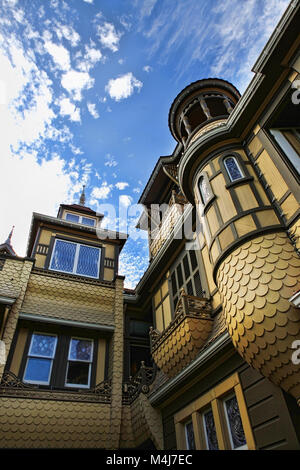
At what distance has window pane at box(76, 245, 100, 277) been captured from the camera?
594 inches

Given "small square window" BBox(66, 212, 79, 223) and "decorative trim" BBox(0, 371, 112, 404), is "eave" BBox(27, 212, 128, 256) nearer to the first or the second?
"small square window" BBox(66, 212, 79, 223)

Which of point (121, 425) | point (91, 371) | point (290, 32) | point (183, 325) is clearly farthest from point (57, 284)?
point (290, 32)

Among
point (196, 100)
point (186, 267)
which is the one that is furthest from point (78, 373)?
point (196, 100)

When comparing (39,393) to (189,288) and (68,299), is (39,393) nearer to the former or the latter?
(68,299)

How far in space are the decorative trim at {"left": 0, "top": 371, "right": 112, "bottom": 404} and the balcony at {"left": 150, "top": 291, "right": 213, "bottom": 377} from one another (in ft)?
9.81

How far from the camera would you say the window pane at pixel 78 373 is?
11.9m

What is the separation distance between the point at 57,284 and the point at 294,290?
390 inches

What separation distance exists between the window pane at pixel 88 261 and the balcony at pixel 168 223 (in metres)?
2.67

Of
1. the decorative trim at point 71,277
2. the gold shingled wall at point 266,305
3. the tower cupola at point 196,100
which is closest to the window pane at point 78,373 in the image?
the decorative trim at point 71,277

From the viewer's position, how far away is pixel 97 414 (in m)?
10.8

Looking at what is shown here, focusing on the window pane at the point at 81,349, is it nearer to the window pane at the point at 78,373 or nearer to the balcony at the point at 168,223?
the window pane at the point at 78,373

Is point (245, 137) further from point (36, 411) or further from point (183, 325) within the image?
point (36, 411)

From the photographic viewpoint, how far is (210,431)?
7.86 m

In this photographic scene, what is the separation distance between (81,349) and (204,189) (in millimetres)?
7749
